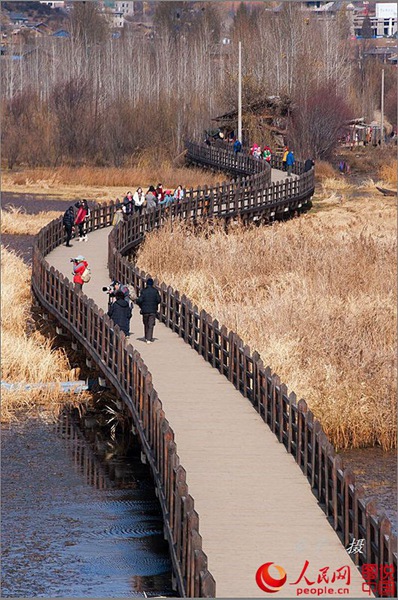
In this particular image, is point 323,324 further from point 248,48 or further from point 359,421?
point 248,48

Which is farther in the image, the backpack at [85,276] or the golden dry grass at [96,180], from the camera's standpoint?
the golden dry grass at [96,180]

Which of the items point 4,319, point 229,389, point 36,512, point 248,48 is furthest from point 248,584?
Answer: point 248,48

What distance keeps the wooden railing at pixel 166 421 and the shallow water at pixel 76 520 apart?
0.91m

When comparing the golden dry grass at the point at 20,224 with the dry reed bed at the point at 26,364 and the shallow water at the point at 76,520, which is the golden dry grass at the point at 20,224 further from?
the shallow water at the point at 76,520

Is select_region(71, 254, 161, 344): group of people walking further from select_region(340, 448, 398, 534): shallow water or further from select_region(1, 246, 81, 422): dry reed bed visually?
select_region(340, 448, 398, 534): shallow water

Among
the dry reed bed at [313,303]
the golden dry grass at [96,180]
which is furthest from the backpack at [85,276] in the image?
the golden dry grass at [96,180]

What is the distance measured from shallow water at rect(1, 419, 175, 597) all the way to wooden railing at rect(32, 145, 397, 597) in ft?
2.97

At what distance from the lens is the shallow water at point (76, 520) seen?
16.0m

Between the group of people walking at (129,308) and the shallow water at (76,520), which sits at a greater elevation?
the group of people walking at (129,308)

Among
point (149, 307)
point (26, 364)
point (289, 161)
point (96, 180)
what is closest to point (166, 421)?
point (149, 307)

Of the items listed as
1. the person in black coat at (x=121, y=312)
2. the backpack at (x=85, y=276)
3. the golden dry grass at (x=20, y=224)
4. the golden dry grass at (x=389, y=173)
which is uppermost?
the person in black coat at (x=121, y=312)

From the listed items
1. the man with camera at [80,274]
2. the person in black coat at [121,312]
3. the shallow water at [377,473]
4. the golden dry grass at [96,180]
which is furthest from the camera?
the golden dry grass at [96,180]

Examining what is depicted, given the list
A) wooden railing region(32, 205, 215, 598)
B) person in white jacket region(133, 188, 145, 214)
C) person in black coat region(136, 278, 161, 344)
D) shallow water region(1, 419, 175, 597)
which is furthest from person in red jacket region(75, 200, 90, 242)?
shallow water region(1, 419, 175, 597)

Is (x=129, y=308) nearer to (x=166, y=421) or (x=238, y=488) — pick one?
(x=166, y=421)
